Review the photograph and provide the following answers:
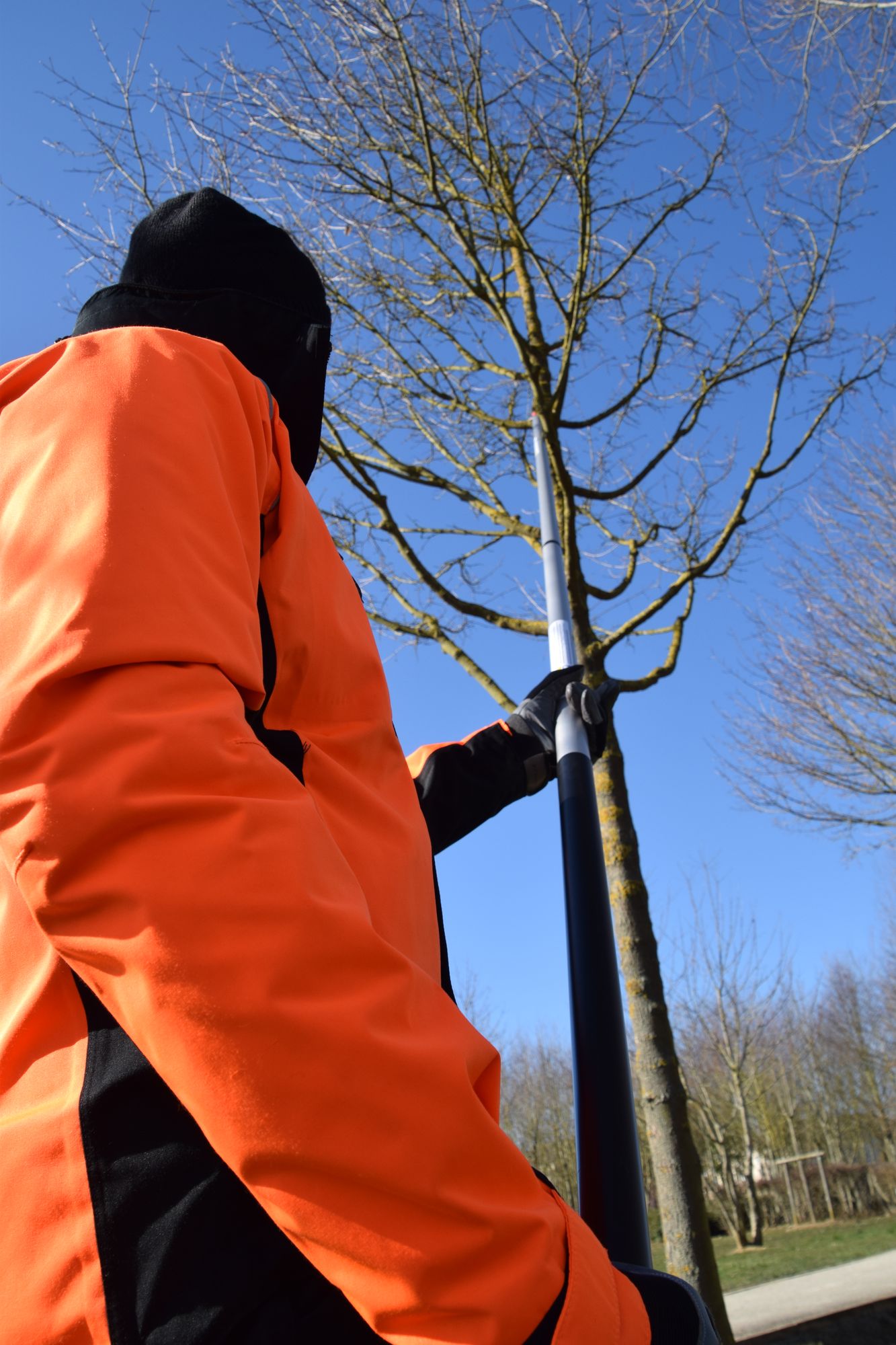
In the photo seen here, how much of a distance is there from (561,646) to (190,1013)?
1.77 m

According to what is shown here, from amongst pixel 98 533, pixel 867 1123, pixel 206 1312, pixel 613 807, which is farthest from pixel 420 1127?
pixel 867 1123

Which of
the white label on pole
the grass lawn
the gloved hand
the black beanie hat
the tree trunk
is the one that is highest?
the black beanie hat

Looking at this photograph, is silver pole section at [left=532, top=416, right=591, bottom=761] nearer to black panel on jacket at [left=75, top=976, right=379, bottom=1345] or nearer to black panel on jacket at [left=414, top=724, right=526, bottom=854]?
black panel on jacket at [left=414, top=724, right=526, bottom=854]

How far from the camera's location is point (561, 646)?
2.37 m

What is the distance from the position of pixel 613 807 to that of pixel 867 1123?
3665 centimetres

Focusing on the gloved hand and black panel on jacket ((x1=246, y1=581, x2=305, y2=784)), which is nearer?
black panel on jacket ((x1=246, y1=581, x2=305, y2=784))

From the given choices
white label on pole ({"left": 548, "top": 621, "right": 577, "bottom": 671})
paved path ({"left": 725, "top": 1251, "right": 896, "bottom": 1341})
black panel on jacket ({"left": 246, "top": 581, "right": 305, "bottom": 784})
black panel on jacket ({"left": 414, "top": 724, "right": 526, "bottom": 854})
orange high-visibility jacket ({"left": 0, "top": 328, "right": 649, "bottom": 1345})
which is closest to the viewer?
orange high-visibility jacket ({"left": 0, "top": 328, "right": 649, "bottom": 1345})

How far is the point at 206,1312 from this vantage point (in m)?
0.70

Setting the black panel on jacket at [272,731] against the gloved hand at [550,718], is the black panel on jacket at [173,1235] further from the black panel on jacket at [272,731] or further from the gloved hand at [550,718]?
the gloved hand at [550,718]

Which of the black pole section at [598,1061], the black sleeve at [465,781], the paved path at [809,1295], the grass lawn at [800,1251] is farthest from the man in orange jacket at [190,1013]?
the grass lawn at [800,1251]

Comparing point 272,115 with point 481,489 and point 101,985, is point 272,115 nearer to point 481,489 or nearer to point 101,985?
point 481,489

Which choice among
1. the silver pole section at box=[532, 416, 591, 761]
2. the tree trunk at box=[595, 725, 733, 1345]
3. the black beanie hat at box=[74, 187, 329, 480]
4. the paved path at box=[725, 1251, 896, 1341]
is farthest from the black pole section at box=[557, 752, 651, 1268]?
the paved path at box=[725, 1251, 896, 1341]

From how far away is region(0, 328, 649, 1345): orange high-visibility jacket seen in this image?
68 cm

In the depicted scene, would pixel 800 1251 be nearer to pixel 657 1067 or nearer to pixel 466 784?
pixel 657 1067
